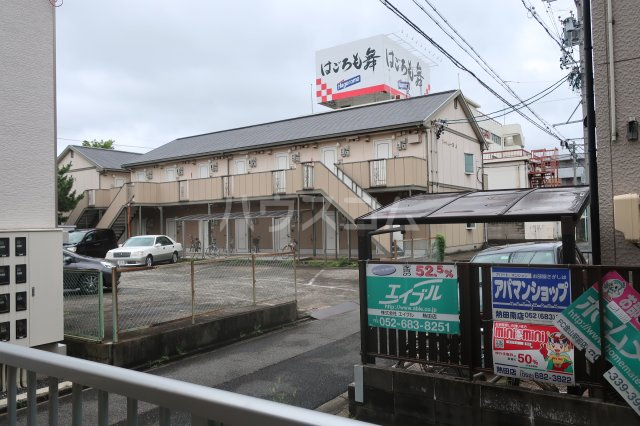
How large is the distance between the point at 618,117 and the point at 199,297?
24.0 feet

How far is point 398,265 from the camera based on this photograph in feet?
15.2

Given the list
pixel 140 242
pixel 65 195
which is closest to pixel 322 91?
pixel 65 195

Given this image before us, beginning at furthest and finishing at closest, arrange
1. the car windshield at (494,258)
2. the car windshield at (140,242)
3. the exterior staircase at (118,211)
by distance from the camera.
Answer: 1. the exterior staircase at (118,211)
2. the car windshield at (140,242)
3. the car windshield at (494,258)

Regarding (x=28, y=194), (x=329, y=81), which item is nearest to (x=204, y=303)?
(x=28, y=194)

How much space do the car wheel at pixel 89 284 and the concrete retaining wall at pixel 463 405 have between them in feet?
13.9

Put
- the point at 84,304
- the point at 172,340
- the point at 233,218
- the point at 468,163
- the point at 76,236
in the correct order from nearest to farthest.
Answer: the point at 172,340, the point at 84,304, the point at 76,236, the point at 233,218, the point at 468,163

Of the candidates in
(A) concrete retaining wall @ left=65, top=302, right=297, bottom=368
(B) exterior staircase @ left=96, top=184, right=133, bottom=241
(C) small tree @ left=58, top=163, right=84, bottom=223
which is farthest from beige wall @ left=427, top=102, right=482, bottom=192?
(C) small tree @ left=58, top=163, right=84, bottom=223

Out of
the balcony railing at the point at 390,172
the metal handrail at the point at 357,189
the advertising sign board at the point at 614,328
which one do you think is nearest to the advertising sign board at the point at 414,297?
the advertising sign board at the point at 614,328

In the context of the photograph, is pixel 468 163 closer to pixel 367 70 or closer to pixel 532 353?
pixel 367 70

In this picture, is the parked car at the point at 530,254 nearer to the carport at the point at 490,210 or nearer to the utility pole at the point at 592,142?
the carport at the point at 490,210

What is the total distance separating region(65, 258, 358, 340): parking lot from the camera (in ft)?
24.0

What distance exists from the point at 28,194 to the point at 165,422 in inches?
222

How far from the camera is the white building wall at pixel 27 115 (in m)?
5.96

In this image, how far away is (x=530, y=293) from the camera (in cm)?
395
